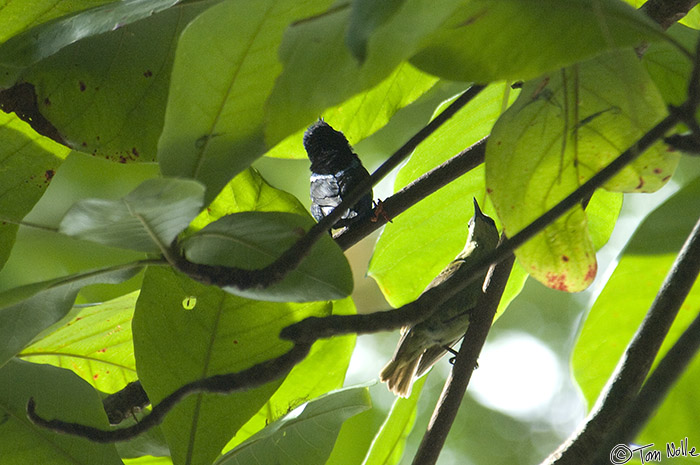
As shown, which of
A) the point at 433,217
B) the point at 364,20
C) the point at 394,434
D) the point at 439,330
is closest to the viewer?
the point at 364,20

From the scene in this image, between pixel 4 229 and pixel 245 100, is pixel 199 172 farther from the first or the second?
pixel 4 229

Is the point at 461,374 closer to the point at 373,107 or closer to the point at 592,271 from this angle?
the point at 592,271

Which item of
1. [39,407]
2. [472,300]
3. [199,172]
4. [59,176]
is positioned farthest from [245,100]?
[472,300]

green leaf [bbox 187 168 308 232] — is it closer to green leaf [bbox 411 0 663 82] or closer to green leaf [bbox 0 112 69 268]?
green leaf [bbox 0 112 69 268]

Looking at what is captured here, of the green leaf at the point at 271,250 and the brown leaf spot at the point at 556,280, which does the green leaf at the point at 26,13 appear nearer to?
the green leaf at the point at 271,250

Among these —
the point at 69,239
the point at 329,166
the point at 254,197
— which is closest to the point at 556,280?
the point at 254,197

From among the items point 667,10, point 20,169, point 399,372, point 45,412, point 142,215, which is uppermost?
point 667,10
